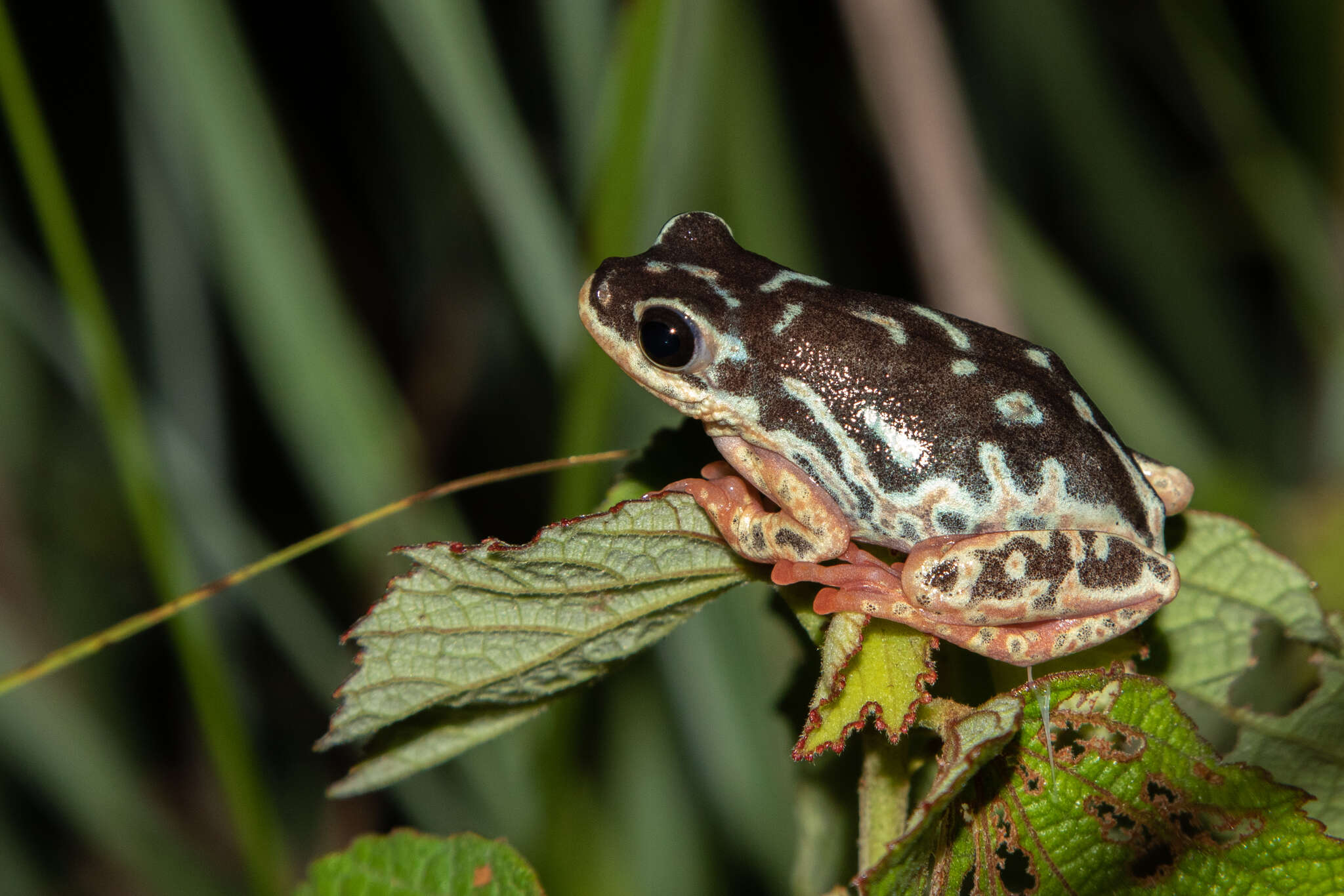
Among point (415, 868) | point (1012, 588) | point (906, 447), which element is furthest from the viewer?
point (906, 447)

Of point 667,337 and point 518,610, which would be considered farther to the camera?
point 667,337

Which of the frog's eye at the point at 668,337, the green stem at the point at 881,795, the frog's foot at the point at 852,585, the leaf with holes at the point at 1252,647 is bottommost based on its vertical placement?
the leaf with holes at the point at 1252,647

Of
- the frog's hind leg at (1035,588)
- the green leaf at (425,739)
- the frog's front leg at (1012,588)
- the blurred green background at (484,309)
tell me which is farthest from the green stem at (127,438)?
the frog's hind leg at (1035,588)

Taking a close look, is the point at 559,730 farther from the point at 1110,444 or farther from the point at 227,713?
the point at 1110,444

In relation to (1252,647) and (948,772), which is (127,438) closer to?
(948,772)

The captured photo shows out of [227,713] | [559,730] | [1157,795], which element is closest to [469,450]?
[227,713]

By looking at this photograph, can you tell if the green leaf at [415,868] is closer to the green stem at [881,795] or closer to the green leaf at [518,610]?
the green leaf at [518,610]

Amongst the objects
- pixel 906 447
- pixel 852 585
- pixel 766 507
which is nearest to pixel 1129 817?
pixel 852 585
